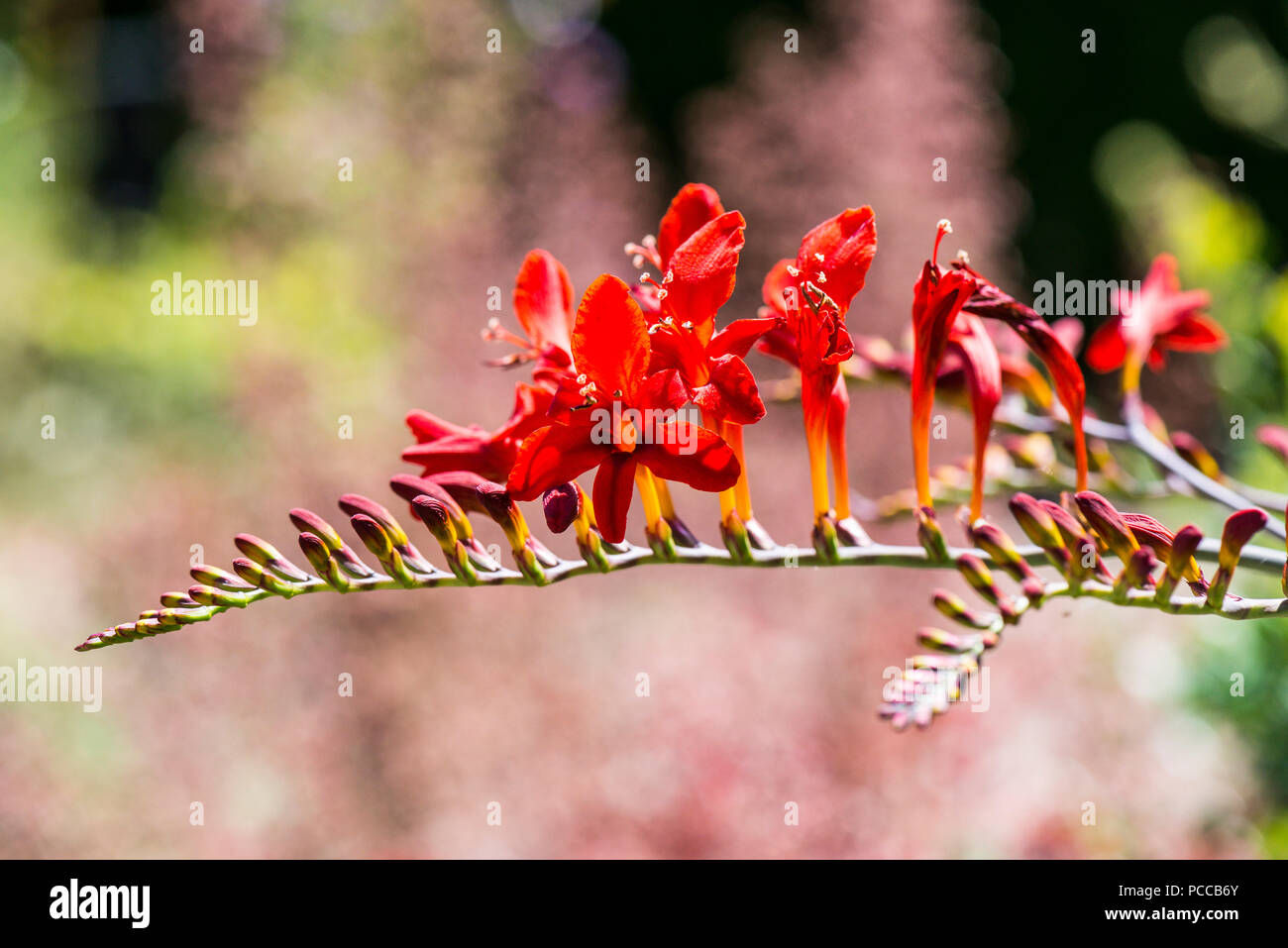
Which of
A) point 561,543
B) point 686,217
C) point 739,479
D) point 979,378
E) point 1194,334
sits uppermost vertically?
point 686,217

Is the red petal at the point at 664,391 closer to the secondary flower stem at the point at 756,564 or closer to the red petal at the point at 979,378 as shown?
the secondary flower stem at the point at 756,564

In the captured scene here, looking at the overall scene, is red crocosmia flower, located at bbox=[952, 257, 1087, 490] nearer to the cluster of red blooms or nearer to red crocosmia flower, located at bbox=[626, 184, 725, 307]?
the cluster of red blooms

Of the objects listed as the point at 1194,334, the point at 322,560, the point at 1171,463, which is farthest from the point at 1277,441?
the point at 322,560

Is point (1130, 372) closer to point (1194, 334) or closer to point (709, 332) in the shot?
point (1194, 334)

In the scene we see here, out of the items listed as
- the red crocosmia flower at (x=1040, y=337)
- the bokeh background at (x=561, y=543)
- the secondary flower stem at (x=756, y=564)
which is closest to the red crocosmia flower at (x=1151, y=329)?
the red crocosmia flower at (x=1040, y=337)

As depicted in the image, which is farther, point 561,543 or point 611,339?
point 561,543

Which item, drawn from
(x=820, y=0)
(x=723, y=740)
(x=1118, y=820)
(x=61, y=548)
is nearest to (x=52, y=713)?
(x=61, y=548)
